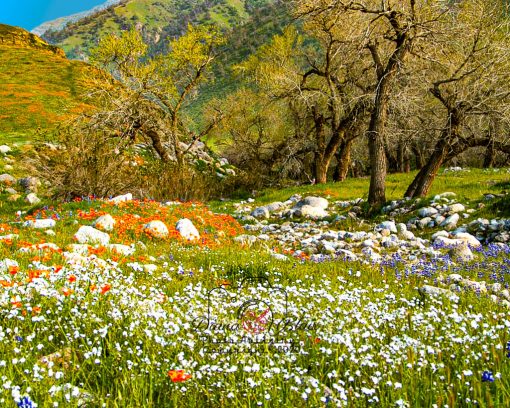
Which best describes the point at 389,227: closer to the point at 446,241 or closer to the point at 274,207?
the point at 446,241

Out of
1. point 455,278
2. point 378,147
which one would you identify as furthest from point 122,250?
point 378,147

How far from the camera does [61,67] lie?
57.6 m

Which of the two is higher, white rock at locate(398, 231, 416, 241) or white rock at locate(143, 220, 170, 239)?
white rock at locate(143, 220, 170, 239)

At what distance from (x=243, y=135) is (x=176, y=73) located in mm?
10838

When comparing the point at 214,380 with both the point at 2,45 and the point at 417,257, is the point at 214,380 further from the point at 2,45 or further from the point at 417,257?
the point at 2,45

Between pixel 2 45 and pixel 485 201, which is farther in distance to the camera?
pixel 2 45

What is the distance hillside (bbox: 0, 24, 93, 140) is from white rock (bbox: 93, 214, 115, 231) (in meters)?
14.4

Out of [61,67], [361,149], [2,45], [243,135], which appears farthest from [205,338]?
[2,45]

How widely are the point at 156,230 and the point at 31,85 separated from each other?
4693cm

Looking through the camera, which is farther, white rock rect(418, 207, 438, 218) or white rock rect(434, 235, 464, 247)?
white rock rect(418, 207, 438, 218)

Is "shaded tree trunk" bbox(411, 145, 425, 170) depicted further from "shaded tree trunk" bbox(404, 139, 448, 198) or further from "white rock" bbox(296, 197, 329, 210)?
"white rock" bbox(296, 197, 329, 210)

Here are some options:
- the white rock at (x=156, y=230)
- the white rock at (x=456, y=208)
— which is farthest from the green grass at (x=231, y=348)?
the white rock at (x=456, y=208)

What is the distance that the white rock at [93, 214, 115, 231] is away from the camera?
10289mm

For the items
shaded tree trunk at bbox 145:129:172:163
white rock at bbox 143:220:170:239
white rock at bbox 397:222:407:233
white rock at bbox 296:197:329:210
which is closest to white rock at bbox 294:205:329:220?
white rock at bbox 296:197:329:210
